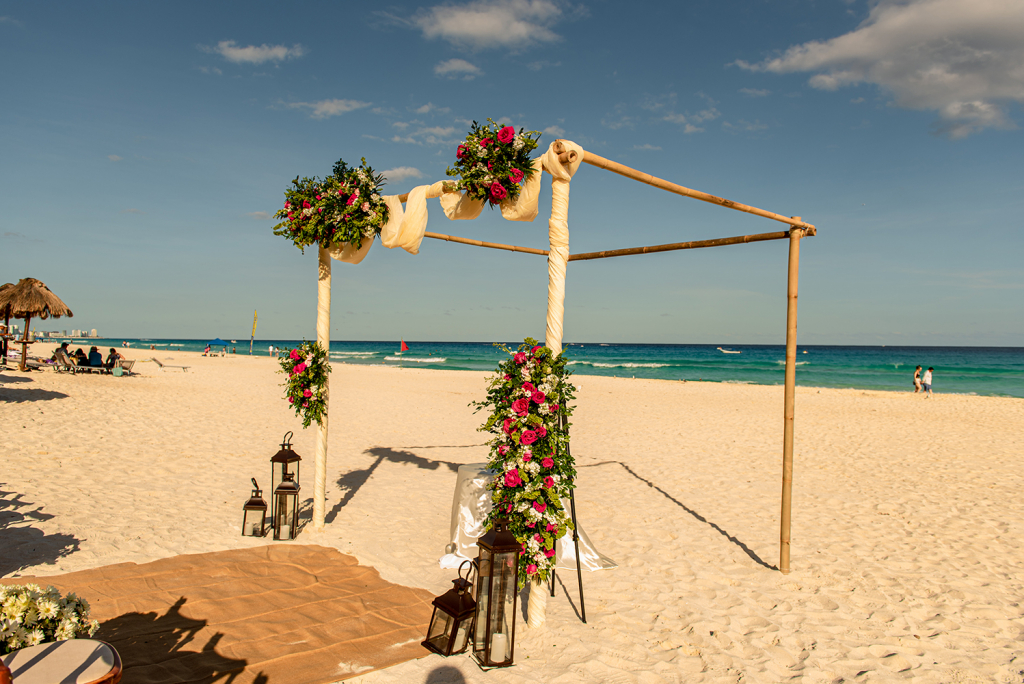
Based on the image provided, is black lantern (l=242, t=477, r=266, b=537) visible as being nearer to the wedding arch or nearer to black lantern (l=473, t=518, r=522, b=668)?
the wedding arch

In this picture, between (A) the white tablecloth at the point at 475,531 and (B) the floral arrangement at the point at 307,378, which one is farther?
(B) the floral arrangement at the point at 307,378

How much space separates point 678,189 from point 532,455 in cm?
243

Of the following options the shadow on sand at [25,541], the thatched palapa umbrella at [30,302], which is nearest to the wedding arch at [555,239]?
the shadow on sand at [25,541]

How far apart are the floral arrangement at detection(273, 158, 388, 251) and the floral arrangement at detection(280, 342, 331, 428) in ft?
3.52

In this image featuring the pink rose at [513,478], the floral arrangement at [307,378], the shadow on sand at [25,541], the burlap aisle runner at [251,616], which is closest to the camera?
the burlap aisle runner at [251,616]

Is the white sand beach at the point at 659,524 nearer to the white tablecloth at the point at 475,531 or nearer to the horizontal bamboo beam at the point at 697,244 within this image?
the white tablecloth at the point at 475,531

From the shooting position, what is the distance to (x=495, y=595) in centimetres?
340

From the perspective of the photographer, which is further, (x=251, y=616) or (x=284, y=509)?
(x=284, y=509)

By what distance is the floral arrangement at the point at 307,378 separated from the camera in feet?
17.4

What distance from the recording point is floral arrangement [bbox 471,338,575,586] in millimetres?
3521

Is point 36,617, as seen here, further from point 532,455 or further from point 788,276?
point 788,276

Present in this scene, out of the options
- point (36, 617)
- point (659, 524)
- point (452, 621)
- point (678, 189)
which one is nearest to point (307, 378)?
point (452, 621)

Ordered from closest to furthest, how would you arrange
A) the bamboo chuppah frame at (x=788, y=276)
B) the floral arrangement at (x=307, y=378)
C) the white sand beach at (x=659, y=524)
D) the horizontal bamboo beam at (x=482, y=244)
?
1. the white sand beach at (x=659, y=524)
2. the bamboo chuppah frame at (x=788, y=276)
3. the floral arrangement at (x=307, y=378)
4. the horizontal bamboo beam at (x=482, y=244)

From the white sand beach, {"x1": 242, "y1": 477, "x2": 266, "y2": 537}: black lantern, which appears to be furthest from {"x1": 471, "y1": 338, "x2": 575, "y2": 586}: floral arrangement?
{"x1": 242, "y1": 477, "x2": 266, "y2": 537}: black lantern
